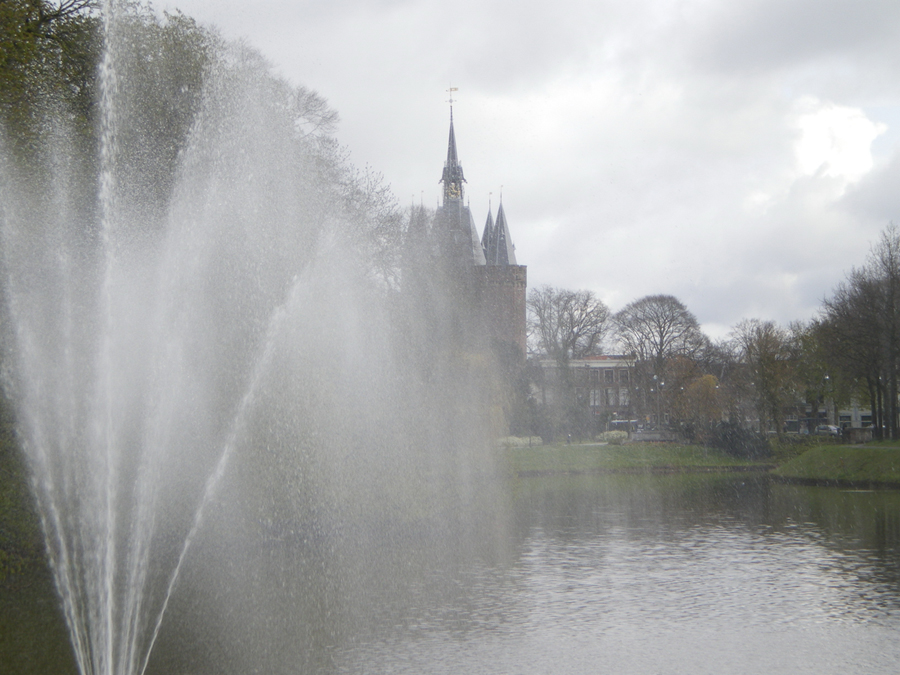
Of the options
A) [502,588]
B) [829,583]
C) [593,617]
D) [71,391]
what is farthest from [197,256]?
[829,583]

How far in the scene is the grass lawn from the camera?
54.8m

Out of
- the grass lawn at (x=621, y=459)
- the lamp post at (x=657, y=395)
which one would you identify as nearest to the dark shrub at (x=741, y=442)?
the grass lawn at (x=621, y=459)

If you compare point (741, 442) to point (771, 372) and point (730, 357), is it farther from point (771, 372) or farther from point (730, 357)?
point (730, 357)

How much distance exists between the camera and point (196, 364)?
61.7 ft

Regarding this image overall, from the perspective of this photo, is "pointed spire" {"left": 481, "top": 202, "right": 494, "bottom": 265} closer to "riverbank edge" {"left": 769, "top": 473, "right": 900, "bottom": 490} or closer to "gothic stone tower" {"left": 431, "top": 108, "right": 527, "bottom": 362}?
"gothic stone tower" {"left": 431, "top": 108, "right": 527, "bottom": 362}

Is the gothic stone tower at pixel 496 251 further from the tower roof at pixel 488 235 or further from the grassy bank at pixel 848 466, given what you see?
the grassy bank at pixel 848 466

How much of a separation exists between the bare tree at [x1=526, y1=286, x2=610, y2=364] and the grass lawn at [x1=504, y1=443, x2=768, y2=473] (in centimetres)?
2234

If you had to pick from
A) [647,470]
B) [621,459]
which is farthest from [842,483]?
[621,459]

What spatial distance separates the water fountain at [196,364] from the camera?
16156 millimetres

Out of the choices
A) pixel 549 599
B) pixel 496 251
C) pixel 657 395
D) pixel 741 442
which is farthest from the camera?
pixel 496 251

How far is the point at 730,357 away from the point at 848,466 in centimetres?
5136

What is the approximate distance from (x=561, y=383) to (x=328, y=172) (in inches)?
2030

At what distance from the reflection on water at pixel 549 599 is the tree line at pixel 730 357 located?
76.2ft

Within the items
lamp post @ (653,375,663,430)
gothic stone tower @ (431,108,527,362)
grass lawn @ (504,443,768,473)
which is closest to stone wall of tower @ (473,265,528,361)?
gothic stone tower @ (431,108,527,362)
